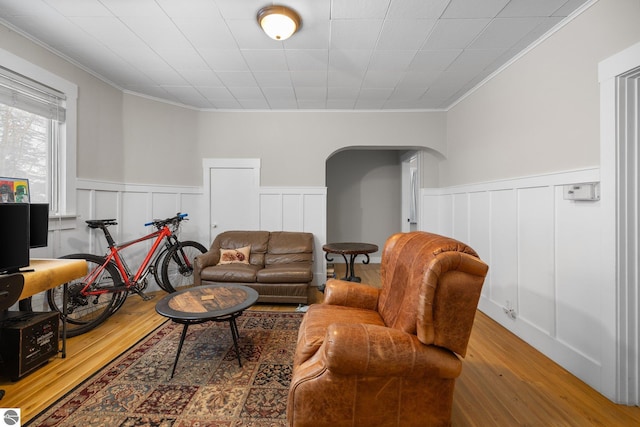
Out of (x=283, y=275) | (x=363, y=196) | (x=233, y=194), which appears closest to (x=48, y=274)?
(x=283, y=275)

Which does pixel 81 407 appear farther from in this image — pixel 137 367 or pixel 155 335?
pixel 155 335

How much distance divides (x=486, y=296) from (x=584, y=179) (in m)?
1.77

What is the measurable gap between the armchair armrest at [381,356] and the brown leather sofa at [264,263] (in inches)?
87.6

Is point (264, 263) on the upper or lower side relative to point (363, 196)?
lower

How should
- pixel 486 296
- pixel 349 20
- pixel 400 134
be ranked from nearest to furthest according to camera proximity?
pixel 349 20 → pixel 486 296 → pixel 400 134

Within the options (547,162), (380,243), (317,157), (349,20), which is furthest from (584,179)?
(380,243)

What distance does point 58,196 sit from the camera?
304cm

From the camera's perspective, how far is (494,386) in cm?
200

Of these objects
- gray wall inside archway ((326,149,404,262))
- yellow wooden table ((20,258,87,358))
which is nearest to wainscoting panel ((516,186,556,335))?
gray wall inside archway ((326,149,404,262))

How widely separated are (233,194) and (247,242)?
0.90 meters

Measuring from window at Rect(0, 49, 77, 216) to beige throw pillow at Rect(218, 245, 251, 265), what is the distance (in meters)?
1.75

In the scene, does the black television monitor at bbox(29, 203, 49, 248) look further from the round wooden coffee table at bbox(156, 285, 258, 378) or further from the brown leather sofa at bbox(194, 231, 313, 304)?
the brown leather sofa at bbox(194, 231, 313, 304)

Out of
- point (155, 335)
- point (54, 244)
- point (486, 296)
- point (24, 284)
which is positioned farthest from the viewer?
Answer: point (486, 296)

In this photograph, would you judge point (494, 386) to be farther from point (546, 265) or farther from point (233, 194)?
point (233, 194)
